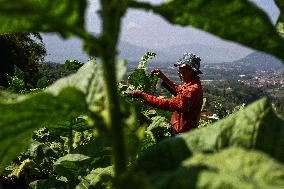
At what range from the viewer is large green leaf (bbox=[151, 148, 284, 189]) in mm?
847

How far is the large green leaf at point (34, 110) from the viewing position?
3.67ft

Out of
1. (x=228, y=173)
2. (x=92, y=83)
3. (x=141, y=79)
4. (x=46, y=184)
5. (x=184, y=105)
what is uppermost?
Answer: (x=92, y=83)

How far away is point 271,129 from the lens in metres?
1.25

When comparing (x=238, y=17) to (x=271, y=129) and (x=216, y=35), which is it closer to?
(x=216, y=35)

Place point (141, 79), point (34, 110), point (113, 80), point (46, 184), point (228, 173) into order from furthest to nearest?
1. point (141, 79)
2. point (46, 184)
3. point (34, 110)
4. point (113, 80)
5. point (228, 173)

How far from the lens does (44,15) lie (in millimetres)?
913

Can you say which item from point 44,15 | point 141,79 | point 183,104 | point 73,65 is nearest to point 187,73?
point 183,104

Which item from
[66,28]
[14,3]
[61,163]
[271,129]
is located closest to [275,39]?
[271,129]

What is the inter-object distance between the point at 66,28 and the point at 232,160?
36 cm

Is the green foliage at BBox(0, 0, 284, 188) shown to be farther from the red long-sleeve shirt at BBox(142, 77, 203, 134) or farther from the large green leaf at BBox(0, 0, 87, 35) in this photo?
the red long-sleeve shirt at BBox(142, 77, 203, 134)

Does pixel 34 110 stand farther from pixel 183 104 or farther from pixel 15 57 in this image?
pixel 15 57

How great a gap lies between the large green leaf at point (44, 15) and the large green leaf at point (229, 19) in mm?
142

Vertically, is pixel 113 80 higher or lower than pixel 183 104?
higher

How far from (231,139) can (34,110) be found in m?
0.43
